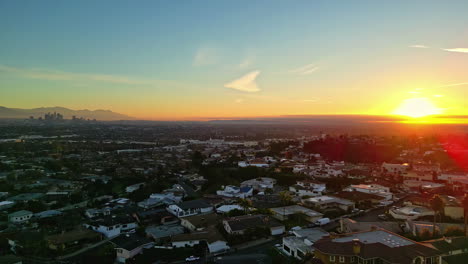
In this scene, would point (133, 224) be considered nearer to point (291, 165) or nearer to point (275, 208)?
point (275, 208)

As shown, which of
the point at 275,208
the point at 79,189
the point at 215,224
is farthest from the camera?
the point at 79,189

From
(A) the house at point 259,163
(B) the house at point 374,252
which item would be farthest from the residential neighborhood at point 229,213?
(A) the house at point 259,163

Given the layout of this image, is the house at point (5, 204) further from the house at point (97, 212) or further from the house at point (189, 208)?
the house at point (189, 208)

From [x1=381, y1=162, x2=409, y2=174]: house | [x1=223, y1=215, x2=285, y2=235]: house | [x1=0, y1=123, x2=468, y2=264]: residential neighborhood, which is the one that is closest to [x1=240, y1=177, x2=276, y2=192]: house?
[x1=0, y1=123, x2=468, y2=264]: residential neighborhood

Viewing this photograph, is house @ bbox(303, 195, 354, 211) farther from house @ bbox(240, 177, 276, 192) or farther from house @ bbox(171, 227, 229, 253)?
house @ bbox(171, 227, 229, 253)

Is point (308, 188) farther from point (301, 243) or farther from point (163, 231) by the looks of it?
point (163, 231)

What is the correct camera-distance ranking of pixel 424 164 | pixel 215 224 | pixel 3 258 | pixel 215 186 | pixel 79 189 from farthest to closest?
pixel 424 164 → pixel 215 186 → pixel 79 189 → pixel 215 224 → pixel 3 258

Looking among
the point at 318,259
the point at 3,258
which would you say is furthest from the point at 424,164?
the point at 3,258
